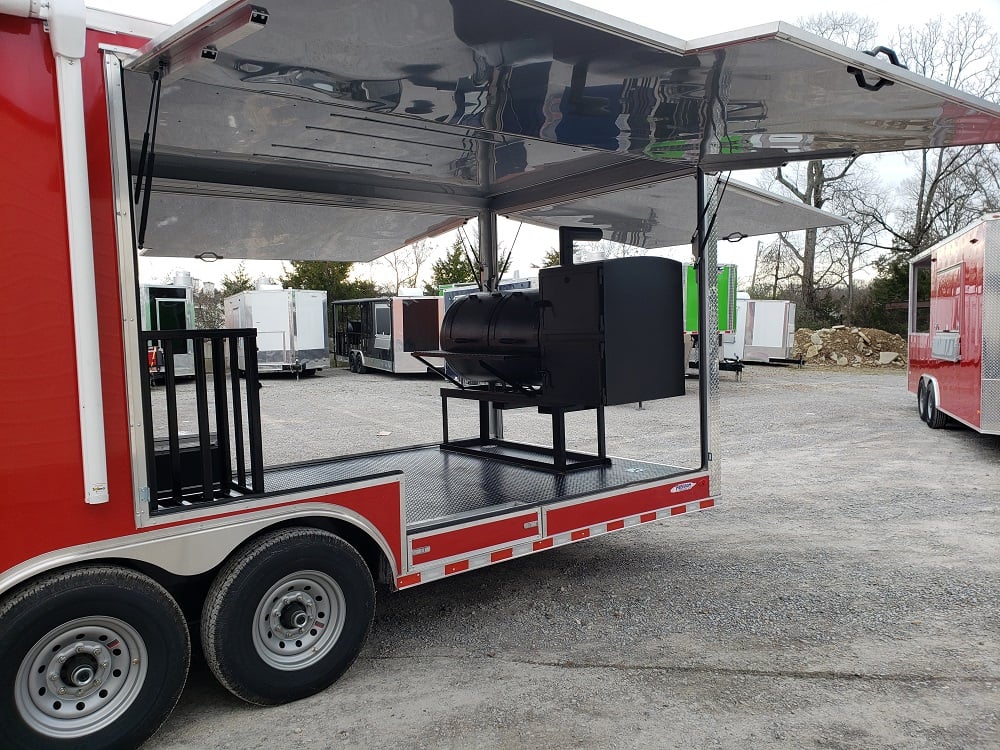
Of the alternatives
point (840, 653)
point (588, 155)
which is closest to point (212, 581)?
point (840, 653)

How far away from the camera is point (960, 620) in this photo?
423cm

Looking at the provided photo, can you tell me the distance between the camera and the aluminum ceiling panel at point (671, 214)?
18.5ft

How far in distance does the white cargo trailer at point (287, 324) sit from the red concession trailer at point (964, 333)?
1460cm

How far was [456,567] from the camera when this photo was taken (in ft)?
12.7

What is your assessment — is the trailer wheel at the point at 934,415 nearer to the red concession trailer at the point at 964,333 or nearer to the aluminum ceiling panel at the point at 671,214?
the red concession trailer at the point at 964,333

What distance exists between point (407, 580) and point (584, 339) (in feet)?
6.03

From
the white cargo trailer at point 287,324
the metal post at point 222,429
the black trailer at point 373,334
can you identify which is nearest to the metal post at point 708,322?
the metal post at point 222,429

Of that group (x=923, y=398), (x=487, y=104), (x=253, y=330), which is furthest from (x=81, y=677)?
(x=923, y=398)

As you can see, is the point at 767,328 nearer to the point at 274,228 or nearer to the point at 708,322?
the point at 708,322

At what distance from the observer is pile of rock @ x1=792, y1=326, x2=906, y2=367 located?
25312 millimetres

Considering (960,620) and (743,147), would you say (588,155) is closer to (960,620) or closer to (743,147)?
(743,147)

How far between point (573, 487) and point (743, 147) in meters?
2.28

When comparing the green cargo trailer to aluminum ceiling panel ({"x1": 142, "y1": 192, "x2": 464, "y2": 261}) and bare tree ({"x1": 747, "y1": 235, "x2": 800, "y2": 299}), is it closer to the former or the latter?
aluminum ceiling panel ({"x1": 142, "y1": 192, "x2": 464, "y2": 261})

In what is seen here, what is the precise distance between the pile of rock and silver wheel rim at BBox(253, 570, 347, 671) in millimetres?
23737
